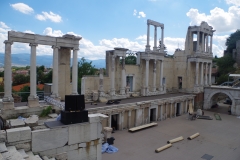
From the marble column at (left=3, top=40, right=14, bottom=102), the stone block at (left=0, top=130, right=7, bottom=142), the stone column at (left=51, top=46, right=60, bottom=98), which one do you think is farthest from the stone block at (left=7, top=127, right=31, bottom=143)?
the stone column at (left=51, top=46, right=60, bottom=98)

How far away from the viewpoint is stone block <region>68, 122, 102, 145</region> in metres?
8.96

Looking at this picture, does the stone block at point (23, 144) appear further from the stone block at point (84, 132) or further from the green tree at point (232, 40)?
the green tree at point (232, 40)

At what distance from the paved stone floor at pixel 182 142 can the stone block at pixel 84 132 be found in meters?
4.40

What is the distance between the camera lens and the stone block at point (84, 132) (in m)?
8.96

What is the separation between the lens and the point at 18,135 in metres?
7.75

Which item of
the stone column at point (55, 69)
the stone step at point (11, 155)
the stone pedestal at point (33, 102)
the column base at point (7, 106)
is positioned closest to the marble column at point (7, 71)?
the column base at point (7, 106)

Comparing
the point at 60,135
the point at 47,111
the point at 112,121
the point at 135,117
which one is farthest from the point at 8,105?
the point at 135,117

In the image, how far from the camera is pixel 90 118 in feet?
30.5

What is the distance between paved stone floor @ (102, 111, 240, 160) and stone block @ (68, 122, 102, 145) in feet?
14.4

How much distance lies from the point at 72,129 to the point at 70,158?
1.33 metres

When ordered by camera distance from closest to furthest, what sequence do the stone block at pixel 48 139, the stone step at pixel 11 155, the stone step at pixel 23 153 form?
the stone step at pixel 11 155
the stone step at pixel 23 153
the stone block at pixel 48 139

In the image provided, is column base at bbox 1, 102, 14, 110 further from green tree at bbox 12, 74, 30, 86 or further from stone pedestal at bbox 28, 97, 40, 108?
green tree at bbox 12, 74, 30, 86

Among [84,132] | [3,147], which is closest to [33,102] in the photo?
[84,132]

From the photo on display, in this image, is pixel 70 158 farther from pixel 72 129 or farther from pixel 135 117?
pixel 135 117
